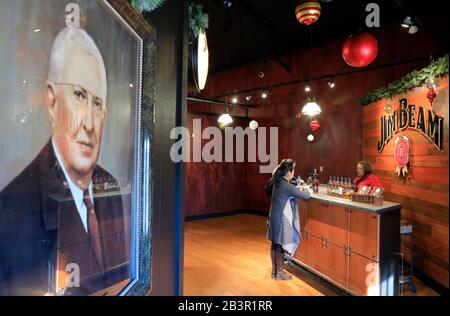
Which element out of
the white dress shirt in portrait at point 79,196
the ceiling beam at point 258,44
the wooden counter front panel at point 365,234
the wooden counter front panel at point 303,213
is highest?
the ceiling beam at point 258,44

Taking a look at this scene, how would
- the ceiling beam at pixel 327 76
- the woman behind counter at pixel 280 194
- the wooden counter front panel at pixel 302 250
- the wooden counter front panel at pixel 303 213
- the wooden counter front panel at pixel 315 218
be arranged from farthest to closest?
the ceiling beam at pixel 327 76
the wooden counter front panel at pixel 303 213
the woman behind counter at pixel 280 194
the wooden counter front panel at pixel 315 218
the wooden counter front panel at pixel 302 250

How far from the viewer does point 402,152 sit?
0.97 meters

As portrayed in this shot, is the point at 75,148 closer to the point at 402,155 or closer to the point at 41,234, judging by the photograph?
the point at 41,234

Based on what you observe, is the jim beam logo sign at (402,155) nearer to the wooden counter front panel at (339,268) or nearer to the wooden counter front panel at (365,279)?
the wooden counter front panel at (365,279)

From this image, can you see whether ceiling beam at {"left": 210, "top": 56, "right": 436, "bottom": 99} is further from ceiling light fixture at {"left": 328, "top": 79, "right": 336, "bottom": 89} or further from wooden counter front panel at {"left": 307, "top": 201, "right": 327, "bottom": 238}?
wooden counter front panel at {"left": 307, "top": 201, "right": 327, "bottom": 238}

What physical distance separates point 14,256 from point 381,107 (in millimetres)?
1402

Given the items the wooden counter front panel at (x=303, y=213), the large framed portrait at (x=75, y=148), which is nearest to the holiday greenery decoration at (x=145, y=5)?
the large framed portrait at (x=75, y=148)

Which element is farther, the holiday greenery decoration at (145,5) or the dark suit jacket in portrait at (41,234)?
the holiday greenery decoration at (145,5)

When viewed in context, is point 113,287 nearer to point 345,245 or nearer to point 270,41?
point 345,245

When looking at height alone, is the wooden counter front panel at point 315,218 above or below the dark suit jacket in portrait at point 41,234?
below

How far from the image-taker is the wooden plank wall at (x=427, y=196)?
78 centimetres

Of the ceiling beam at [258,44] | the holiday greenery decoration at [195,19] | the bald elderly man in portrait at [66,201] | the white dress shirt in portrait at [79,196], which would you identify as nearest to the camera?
the bald elderly man in portrait at [66,201]
